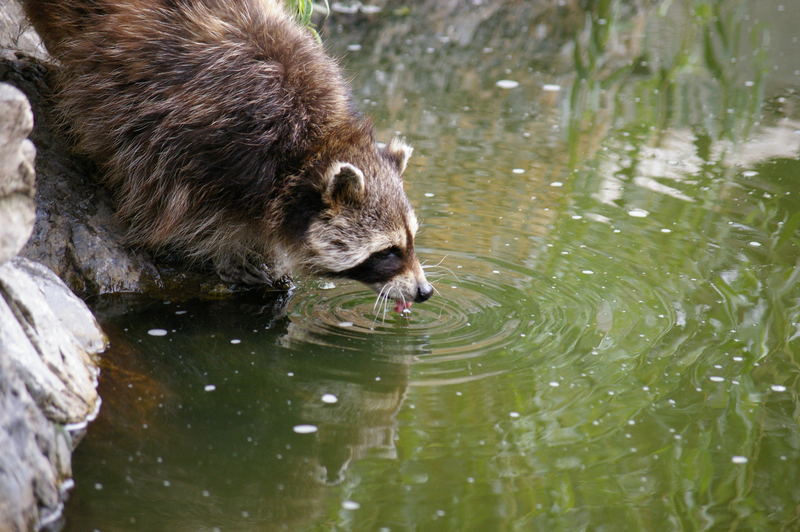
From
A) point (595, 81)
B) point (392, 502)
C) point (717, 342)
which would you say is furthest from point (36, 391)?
point (595, 81)

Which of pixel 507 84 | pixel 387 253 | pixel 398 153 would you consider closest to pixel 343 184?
pixel 387 253

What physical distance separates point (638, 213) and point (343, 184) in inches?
82.6

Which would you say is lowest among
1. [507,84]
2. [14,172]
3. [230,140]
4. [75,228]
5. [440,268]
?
[507,84]

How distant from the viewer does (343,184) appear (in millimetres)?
3746

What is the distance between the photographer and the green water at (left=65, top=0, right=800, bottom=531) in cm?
287

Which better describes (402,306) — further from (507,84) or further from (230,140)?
(507,84)

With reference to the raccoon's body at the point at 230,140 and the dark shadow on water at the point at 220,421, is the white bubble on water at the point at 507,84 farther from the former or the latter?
the dark shadow on water at the point at 220,421

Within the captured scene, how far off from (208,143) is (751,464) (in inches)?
93.4

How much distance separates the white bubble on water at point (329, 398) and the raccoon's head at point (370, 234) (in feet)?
2.09

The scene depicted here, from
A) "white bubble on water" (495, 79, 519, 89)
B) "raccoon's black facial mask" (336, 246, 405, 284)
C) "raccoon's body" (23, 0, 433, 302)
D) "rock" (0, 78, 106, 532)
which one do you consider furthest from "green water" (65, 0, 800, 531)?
"white bubble on water" (495, 79, 519, 89)

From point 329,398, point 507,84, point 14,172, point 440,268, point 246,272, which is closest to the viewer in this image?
point 14,172

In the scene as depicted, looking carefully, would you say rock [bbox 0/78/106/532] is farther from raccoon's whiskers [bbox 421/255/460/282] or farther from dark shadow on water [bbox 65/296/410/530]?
raccoon's whiskers [bbox 421/255/460/282]

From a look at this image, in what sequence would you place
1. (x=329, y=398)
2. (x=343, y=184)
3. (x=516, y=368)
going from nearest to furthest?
(x=329, y=398) < (x=516, y=368) < (x=343, y=184)

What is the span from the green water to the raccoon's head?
0.68 ft
